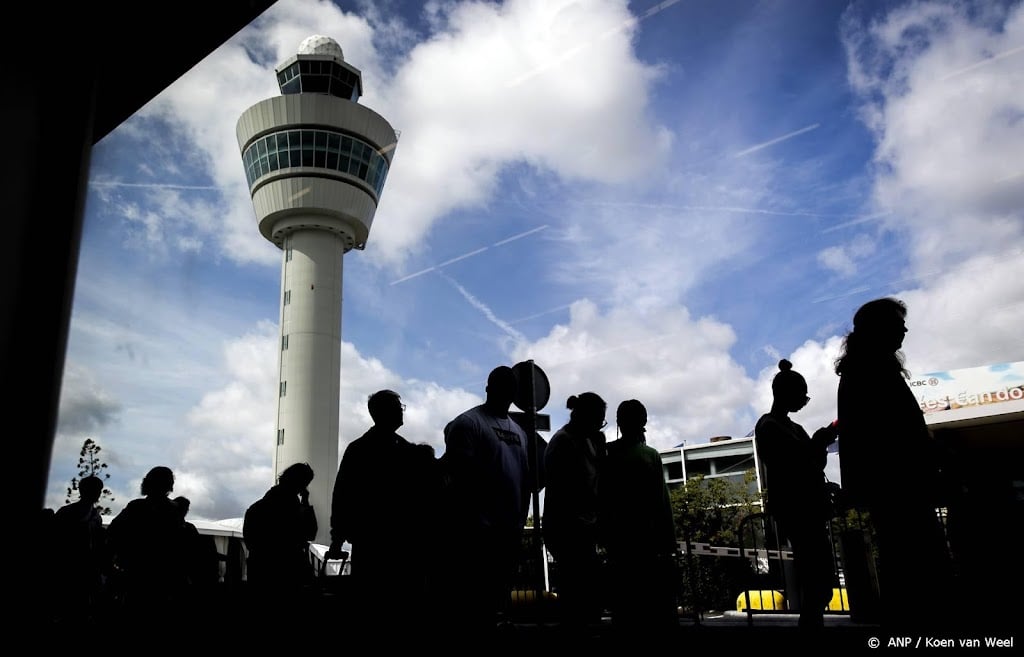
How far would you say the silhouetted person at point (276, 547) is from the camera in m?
4.84

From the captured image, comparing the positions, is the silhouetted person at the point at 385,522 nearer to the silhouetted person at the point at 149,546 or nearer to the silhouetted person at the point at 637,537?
the silhouetted person at the point at 637,537

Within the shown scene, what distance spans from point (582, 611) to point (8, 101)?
3919mm

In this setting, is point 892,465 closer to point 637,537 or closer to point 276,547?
point 637,537

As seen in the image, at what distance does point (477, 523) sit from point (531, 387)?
6.33 feet

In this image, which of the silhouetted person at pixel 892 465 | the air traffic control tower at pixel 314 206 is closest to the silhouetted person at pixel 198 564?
the silhouetted person at pixel 892 465

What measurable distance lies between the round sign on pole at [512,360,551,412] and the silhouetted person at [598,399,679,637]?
4.32 feet

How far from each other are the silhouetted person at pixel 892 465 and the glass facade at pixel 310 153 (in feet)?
125

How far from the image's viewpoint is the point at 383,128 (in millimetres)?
41750

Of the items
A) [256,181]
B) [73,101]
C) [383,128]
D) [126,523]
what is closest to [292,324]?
[256,181]

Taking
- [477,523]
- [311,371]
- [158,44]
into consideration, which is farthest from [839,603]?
[311,371]

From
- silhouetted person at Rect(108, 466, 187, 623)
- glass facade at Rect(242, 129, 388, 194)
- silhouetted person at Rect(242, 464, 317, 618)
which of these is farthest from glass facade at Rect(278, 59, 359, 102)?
silhouetted person at Rect(242, 464, 317, 618)

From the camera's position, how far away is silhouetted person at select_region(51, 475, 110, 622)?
5.69m

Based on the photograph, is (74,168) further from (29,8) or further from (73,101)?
(29,8)

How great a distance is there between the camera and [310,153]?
3884cm
